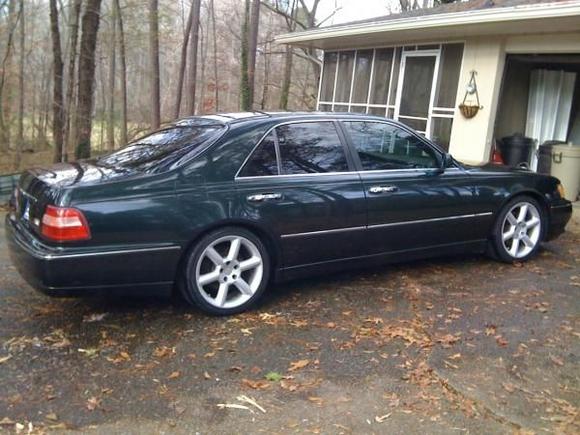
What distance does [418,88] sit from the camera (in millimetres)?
11141

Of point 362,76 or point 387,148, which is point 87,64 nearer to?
point 362,76

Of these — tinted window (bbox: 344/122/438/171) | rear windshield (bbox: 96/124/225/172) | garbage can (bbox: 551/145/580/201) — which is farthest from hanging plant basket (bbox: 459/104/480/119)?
rear windshield (bbox: 96/124/225/172)

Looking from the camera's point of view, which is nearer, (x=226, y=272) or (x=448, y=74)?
(x=226, y=272)

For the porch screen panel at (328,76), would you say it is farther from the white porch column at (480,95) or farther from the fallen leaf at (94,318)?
the fallen leaf at (94,318)

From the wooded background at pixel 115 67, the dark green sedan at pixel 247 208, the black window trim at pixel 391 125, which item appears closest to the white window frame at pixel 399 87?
→ the wooded background at pixel 115 67

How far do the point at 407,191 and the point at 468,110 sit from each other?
5.62 metres

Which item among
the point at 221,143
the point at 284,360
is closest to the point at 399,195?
the point at 221,143

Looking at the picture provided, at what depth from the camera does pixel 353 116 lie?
4.95 m

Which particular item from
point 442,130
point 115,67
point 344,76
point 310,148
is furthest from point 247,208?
point 115,67

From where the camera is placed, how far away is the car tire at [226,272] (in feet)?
13.1

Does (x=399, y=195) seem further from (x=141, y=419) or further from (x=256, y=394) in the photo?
(x=141, y=419)

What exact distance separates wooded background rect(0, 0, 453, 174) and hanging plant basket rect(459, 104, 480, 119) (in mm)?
6977

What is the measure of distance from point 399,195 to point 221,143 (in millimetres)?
1637

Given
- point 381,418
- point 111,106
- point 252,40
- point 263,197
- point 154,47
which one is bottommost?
point 381,418
